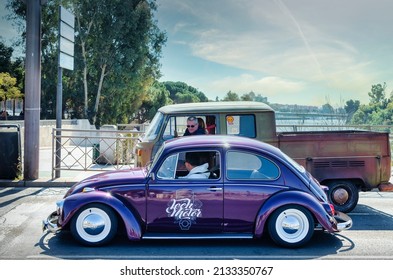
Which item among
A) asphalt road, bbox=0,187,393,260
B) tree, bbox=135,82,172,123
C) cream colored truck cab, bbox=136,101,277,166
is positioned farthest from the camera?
tree, bbox=135,82,172,123

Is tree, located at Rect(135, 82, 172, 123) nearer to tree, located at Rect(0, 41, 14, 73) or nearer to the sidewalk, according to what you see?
tree, located at Rect(0, 41, 14, 73)

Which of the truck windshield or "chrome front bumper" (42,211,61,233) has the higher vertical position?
the truck windshield

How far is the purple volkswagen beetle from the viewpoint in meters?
5.12

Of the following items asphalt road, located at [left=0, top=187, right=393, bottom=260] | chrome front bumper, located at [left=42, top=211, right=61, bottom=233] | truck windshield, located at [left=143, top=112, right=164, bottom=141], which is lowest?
asphalt road, located at [left=0, top=187, right=393, bottom=260]

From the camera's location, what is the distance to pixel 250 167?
5.32 metres

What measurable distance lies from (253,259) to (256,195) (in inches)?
32.2

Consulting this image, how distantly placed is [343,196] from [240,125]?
7.63 feet

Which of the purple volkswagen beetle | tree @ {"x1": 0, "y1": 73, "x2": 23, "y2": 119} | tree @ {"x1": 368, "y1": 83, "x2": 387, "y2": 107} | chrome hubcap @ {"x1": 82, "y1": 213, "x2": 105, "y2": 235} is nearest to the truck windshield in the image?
the purple volkswagen beetle

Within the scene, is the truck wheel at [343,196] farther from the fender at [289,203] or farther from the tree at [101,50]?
the tree at [101,50]

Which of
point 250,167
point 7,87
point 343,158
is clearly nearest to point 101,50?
point 7,87

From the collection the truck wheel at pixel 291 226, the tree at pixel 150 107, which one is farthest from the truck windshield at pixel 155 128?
the tree at pixel 150 107

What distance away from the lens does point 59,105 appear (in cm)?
1102
